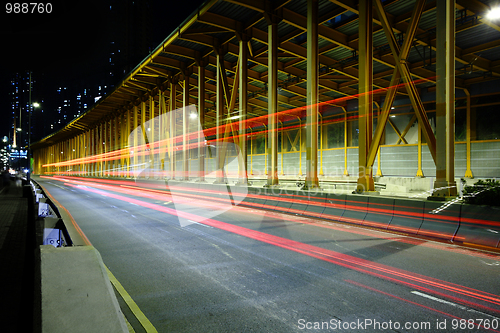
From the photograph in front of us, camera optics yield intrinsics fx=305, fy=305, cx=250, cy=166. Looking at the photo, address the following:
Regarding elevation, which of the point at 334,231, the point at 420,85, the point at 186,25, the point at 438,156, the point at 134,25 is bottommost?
the point at 334,231

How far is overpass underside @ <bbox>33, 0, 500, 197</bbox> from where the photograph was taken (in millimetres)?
11484

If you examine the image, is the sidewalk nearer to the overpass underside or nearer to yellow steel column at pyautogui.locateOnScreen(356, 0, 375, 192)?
the overpass underside

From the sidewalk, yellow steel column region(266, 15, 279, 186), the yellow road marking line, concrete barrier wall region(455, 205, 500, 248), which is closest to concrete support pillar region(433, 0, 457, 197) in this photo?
concrete barrier wall region(455, 205, 500, 248)

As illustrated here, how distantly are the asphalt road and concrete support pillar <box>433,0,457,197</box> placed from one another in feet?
9.37

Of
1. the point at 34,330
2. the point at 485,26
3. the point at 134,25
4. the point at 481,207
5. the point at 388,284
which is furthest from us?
the point at 134,25

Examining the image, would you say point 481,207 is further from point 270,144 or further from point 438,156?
point 270,144

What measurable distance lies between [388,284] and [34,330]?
4795 mm

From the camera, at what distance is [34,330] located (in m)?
2.25

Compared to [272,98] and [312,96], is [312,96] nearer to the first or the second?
[312,96]

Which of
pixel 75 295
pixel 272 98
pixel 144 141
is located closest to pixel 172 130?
pixel 144 141

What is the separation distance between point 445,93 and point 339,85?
21.9 meters

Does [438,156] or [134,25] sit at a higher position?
[134,25]

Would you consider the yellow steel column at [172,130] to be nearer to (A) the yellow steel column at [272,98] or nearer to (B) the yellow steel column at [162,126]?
(B) the yellow steel column at [162,126]

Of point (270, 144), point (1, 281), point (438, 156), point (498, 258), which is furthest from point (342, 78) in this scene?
point (1, 281)
